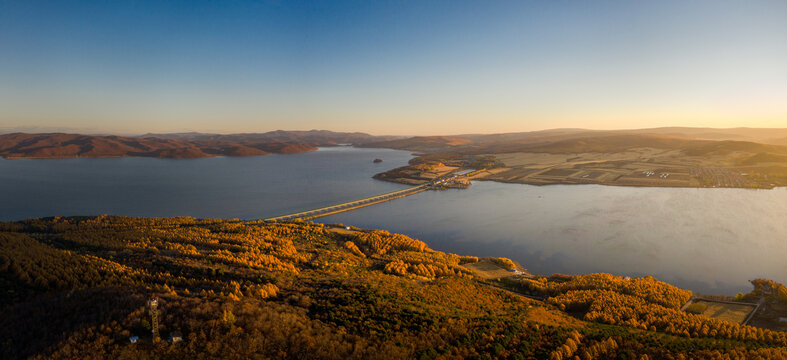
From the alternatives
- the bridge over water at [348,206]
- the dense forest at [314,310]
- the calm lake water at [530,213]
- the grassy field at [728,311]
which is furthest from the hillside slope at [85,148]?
the grassy field at [728,311]

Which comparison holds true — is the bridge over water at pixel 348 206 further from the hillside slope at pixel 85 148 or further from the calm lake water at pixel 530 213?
the hillside slope at pixel 85 148

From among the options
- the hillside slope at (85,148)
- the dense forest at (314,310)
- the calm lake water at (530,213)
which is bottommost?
the calm lake water at (530,213)

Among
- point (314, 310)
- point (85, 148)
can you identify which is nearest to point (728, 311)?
point (314, 310)

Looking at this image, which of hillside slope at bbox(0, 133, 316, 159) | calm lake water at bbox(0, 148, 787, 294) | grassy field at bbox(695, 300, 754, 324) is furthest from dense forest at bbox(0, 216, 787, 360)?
hillside slope at bbox(0, 133, 316, 159)

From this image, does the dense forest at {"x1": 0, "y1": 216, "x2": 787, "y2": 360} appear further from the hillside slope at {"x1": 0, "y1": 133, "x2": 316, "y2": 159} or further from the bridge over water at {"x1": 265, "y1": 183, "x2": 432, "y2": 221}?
the hillside slope at {"x1": 0, "y1": 133, "x2": 316, "y2": 159}

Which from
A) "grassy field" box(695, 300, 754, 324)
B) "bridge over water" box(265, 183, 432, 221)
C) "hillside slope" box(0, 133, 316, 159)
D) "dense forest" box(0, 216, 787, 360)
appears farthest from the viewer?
"hillside slope" box(0, 133, 316, 159)
